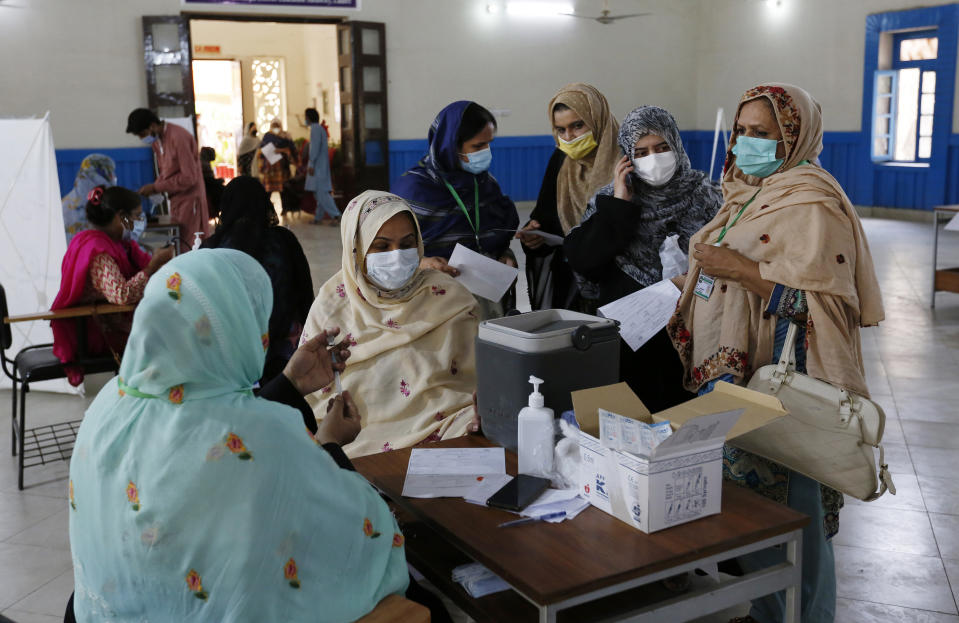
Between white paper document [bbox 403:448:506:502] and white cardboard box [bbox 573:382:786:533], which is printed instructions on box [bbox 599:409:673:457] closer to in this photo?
white cardboard box [bbox 573:382:786:533]

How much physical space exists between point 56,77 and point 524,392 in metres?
9.96

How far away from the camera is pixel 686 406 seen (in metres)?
1.76

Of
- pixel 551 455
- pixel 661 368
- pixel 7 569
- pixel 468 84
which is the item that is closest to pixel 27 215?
pixel 7 569

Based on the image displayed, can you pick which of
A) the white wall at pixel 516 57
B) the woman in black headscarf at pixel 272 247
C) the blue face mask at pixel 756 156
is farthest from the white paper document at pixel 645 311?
the white wall at pixel 516 57

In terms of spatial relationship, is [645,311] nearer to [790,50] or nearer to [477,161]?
[477,161]

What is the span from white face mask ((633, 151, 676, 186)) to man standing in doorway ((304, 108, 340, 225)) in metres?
9.11

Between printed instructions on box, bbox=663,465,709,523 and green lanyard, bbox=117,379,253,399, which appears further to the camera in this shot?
printed instructions on box, bbox=663,465,709,523

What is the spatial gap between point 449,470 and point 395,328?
0.77m

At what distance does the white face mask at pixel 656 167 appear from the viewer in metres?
2.66

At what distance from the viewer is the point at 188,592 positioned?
1376 mm

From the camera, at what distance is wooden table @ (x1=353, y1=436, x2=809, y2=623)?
1.40m

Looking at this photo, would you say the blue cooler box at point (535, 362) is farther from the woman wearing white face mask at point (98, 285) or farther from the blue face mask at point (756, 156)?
the woman wearing white face mask at point (98, 285)

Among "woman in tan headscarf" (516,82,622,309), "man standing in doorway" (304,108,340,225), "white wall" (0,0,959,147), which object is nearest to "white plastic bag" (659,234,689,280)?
"woman in tan headscarf" (516,82,622,309)

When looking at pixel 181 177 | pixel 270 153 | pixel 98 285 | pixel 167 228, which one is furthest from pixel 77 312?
pixel 270 153
